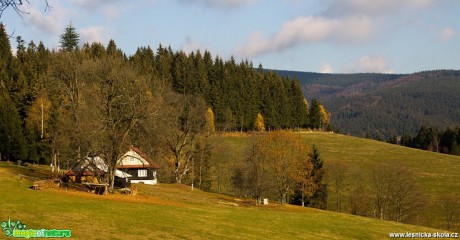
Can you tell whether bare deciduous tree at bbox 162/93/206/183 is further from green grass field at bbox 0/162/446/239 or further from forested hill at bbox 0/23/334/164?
green grass field at bbox 0/162/446/239

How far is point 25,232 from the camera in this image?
24.2 m

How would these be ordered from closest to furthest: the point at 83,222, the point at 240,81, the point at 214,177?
the point at 83,222, the point at 214,177, the point at 240,81

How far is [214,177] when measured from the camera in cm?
10519

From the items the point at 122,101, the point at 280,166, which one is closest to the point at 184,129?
the point at 280,166

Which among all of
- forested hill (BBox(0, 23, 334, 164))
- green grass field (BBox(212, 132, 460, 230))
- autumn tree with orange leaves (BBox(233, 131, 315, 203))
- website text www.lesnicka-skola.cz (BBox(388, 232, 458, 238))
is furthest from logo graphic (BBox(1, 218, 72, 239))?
green grass field (BBox(212, 132, 460, 230))

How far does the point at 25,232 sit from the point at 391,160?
102855mm

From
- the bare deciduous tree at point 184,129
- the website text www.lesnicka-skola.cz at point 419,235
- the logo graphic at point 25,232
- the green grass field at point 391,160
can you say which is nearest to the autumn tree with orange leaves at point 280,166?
the green grass field at point 391,160

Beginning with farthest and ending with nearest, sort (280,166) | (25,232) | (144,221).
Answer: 1. (280,166)
2. (144,221)
3. (25,232)

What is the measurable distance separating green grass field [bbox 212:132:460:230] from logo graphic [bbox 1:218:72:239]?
55697 millimetres

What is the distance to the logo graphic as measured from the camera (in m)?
23.5

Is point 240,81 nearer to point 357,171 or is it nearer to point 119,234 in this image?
point 357,171

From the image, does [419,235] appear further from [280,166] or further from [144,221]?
[280,166]

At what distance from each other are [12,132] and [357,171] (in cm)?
6831

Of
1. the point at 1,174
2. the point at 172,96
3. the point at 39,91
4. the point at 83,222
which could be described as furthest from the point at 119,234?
the point at 39,91
